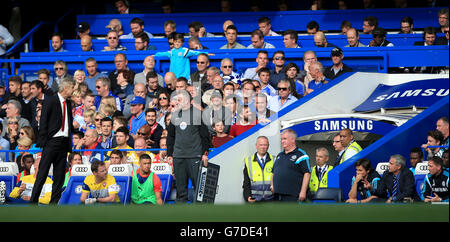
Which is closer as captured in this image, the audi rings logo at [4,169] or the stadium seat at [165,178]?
the stadium seat at [165,178]

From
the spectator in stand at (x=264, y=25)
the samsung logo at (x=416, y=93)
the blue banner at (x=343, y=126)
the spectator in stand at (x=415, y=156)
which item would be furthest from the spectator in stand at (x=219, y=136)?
the spectator in stand at (x=264, y=25)

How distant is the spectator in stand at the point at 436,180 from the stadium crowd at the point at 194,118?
0.01 metres

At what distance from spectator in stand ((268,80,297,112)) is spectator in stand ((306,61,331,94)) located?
18.9 inches

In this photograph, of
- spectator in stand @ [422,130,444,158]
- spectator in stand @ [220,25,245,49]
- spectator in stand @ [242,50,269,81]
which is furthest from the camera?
spectator in stand @ [220,25,245,49]

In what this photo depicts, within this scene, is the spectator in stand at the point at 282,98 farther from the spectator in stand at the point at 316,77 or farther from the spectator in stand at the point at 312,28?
the spectator in stand at the point at 312,28

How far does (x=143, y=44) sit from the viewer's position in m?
14.4

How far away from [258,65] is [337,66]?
1.35m

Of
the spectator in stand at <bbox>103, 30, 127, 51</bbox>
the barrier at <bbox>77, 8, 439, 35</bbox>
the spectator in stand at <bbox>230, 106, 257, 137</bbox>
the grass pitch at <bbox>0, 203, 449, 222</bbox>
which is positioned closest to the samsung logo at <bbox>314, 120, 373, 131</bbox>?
the spectator in stand at <bbox>230, 106, 257, 137</bbox>

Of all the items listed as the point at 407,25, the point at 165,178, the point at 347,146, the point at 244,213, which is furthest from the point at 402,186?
the point at 407,25

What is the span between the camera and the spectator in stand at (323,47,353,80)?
492 inches

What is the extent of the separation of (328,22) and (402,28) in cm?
190

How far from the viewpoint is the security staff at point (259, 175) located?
9711 mm

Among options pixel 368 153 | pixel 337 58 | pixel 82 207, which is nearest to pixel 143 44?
pixel 337 58

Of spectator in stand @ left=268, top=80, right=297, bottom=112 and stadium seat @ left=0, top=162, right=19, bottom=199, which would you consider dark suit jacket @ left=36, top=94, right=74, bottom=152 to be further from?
spectator in stand @ left=268, top=80, right=297, bottom=112
